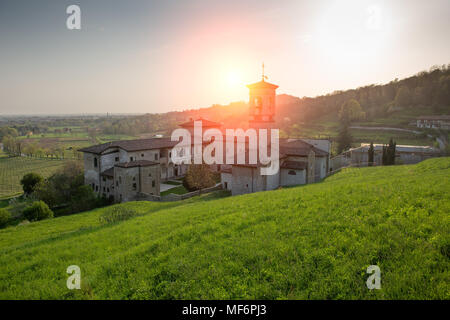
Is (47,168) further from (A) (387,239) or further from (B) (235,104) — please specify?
(A) (387,239)

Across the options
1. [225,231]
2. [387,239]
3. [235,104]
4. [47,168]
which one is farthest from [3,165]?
[387,239]

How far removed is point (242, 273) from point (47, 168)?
235ft

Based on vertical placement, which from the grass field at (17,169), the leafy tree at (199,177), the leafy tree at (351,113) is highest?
the leafy tree at (351,113)

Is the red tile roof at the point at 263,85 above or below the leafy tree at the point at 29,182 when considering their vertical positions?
above

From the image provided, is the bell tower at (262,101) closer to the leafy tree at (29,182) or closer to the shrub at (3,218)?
the shrub at (3,218)

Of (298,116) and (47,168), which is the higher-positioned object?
(298,116)

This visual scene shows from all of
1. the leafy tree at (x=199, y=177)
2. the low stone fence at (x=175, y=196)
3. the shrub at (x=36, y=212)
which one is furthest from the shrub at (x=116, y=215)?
the leafy tree at (x=199, y=177)

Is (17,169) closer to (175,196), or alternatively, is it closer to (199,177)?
(175,196)

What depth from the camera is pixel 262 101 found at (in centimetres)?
2295

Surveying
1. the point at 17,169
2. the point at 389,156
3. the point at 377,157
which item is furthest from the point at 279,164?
the point at 17,169

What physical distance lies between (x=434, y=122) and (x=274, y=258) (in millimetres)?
73292

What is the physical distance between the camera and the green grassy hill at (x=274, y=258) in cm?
491

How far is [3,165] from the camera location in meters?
65.4

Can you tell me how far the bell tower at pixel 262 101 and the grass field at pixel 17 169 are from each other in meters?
44.2
